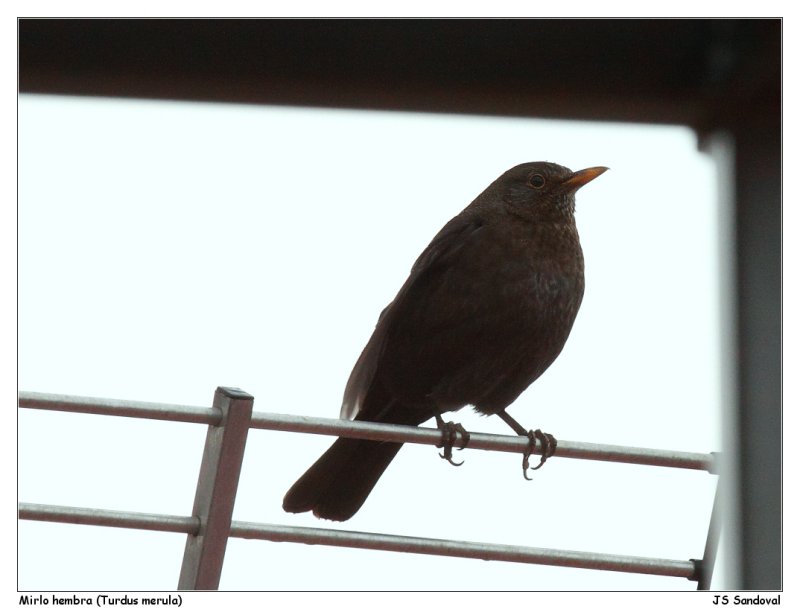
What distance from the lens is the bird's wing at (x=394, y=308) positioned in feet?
11.3

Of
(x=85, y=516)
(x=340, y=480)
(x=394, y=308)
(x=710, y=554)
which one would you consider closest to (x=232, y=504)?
(x=85, y=516)

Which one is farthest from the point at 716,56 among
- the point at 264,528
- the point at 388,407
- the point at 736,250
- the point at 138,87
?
the point at 264,528

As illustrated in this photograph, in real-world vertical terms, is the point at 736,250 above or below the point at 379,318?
above

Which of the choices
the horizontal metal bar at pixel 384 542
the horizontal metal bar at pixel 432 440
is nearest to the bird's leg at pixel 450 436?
the horizontal metal bar at pixel 432 440

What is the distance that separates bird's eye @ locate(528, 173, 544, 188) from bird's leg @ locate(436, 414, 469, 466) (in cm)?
85

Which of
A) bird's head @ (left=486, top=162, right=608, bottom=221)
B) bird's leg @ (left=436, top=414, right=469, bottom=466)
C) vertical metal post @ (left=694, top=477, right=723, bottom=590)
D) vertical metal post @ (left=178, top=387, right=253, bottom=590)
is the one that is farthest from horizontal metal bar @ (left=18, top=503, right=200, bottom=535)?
bird's head @ (left=486, top=162, right=608, bottom=221)

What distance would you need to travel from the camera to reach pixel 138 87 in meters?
3.57

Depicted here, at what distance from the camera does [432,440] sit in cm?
242

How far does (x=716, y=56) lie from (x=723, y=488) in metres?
1.80

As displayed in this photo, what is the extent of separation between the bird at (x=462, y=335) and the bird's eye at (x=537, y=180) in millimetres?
84

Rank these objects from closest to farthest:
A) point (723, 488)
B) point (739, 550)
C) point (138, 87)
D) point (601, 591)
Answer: point (601, 591) → point (723, 488) → point (739, 550) → point (138, 87)

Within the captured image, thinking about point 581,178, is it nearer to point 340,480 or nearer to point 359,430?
point 340,480

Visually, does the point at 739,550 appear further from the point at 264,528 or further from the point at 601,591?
the point at 264,528

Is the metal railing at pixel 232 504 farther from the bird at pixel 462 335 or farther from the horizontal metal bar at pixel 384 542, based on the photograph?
the bird at pixel 462 335
